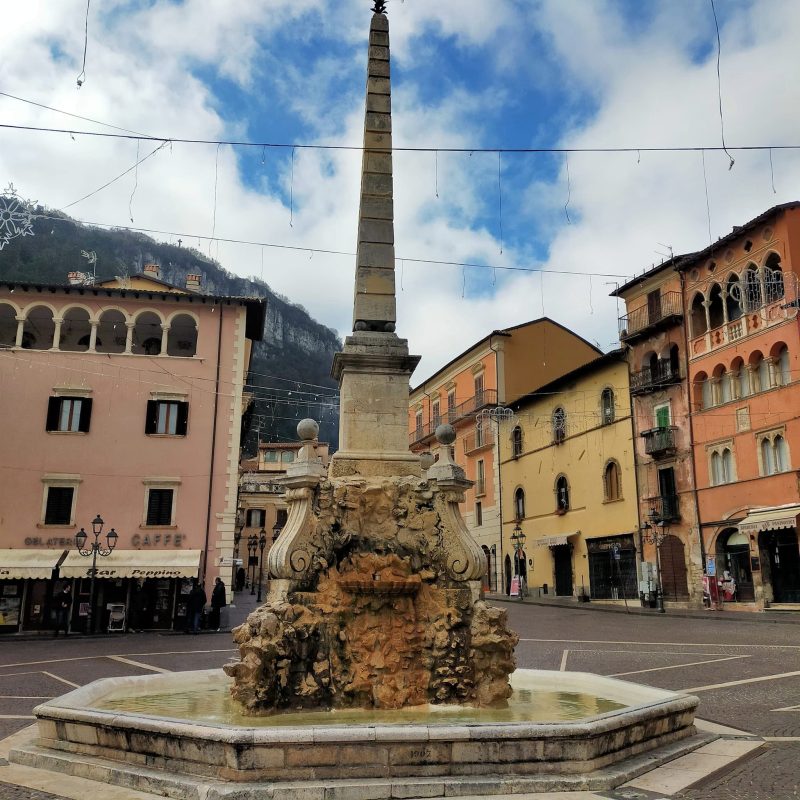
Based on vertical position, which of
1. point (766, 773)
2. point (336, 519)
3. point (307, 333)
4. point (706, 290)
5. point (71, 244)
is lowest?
point (766, 773)

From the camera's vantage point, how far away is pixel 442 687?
7.93 m

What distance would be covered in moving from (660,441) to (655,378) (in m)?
3.10

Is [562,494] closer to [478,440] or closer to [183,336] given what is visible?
[478,440]

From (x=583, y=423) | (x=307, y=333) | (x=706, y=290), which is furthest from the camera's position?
(x=307, y=333)

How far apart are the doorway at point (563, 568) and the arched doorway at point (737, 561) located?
402 inches

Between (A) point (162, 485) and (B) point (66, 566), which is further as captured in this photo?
(A) point (162, 485)

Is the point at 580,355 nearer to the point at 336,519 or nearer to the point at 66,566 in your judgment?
the point at 66,566

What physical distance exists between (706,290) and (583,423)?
10.1m

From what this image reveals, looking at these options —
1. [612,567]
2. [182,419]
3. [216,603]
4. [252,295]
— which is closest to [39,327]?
[182,419]

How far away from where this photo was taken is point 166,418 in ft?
95.3

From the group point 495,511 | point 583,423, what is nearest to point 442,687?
point 583,423

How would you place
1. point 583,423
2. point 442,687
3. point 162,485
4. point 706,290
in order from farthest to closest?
1. point 583,423
2. point 706,290
3. point 162,485
4. point 442,687

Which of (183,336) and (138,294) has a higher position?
(138,294)

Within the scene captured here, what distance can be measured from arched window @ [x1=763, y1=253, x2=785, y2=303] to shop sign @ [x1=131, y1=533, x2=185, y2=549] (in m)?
23.3
